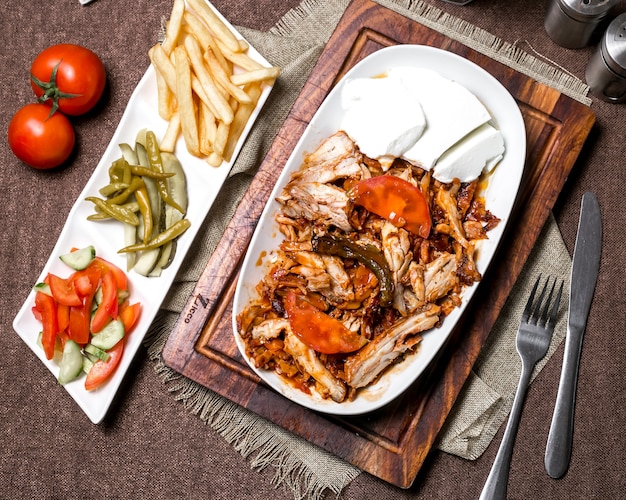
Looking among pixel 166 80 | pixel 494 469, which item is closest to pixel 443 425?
pixel 494 469

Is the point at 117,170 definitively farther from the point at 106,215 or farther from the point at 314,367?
the point at 314,367

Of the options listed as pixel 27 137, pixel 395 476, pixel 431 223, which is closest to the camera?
pixel 431 223

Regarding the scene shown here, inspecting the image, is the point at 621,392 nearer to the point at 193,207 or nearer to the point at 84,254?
the point at 193,207

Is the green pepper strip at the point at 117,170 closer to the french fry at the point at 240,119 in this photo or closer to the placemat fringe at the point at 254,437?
the french fry at the point at 240,119

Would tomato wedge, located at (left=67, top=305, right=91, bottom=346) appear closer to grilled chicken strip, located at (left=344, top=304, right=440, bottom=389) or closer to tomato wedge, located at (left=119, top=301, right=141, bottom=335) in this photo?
tomato wedge, located at (left=119, top=301, right=141, bottom=335)

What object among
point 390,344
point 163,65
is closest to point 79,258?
point 163,65
